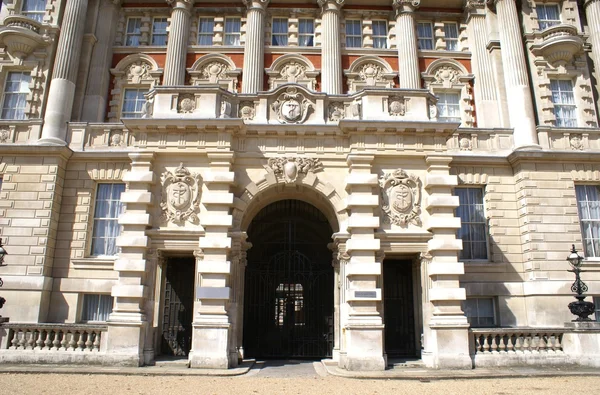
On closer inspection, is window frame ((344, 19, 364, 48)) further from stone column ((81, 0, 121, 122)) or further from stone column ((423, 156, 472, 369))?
stone column ((81, 0, 121, 122))

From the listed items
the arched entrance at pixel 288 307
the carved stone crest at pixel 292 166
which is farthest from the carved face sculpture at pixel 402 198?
the arched entrance at pixel 288 307

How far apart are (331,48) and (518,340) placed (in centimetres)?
1551

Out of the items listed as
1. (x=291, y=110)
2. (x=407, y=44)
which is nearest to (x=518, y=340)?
(x=291, y=110)

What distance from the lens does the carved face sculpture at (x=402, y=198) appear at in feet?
49.5

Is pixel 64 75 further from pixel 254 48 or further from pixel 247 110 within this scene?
pixel 247 110

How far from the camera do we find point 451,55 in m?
23.8

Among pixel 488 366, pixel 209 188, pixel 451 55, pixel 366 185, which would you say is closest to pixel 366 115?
pixel 366 185

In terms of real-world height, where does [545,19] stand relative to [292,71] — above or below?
above

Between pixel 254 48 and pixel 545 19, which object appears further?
pixel 545 19

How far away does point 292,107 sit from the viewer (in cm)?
1564

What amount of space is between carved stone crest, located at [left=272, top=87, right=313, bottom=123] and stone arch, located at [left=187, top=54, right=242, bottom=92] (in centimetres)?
792

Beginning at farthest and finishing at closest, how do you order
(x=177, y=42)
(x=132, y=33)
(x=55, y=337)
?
1. (x=132, y=33)
2. (x=177, y=42)
3. (x=55, y=337)

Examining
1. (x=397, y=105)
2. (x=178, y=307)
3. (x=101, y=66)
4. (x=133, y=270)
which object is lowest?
(x=178, y=307)

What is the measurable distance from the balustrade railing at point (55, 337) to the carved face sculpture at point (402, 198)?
997cm
